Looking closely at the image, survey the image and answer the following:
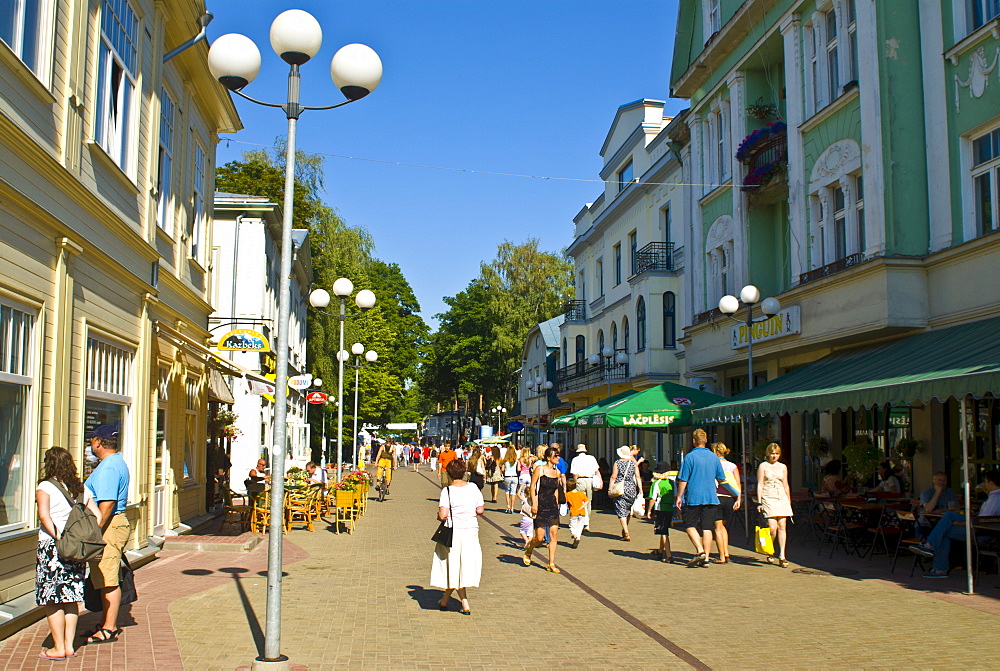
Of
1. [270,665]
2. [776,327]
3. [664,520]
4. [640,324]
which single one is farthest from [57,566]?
[640,324]

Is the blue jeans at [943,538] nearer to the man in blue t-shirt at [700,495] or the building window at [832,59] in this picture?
the man in blue t-shirt at [700,495]

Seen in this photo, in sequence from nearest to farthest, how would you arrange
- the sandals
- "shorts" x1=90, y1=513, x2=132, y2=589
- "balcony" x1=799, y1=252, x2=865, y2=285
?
"shorts" x1=90, y1=513, x2=132, y2=589
the sandals
"balcony" x1=799, y1=252, x2=865, y2=285

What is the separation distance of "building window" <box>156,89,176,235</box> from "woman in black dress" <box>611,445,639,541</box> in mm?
8708

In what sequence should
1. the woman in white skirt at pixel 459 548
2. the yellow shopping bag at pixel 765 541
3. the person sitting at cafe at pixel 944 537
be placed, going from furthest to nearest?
the yellow shopping bag at pixel 765 541, the person sitting at cafe at pixel 944 537, the woman in white skirt at pixel 459 548

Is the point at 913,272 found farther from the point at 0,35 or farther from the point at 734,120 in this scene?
the point at 0,35

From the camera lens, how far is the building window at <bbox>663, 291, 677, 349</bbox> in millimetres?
29516

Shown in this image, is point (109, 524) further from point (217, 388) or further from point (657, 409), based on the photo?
A: point (657, 409)

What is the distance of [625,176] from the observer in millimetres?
35281

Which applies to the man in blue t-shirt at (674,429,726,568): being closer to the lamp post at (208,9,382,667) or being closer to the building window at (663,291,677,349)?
the lamp post at (208,9,382,667)

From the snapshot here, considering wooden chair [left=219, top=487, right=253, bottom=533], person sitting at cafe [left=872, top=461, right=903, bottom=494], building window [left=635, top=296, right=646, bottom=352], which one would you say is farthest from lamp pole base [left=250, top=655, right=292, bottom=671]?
building window [left=635, top=296, right=646, bottom=352]

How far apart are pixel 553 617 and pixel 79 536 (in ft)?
14.8

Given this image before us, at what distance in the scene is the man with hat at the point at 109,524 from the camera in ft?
24.2

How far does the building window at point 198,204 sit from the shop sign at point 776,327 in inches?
463

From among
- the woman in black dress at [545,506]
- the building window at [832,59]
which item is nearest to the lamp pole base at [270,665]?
the woman in black dress at [545,506]
